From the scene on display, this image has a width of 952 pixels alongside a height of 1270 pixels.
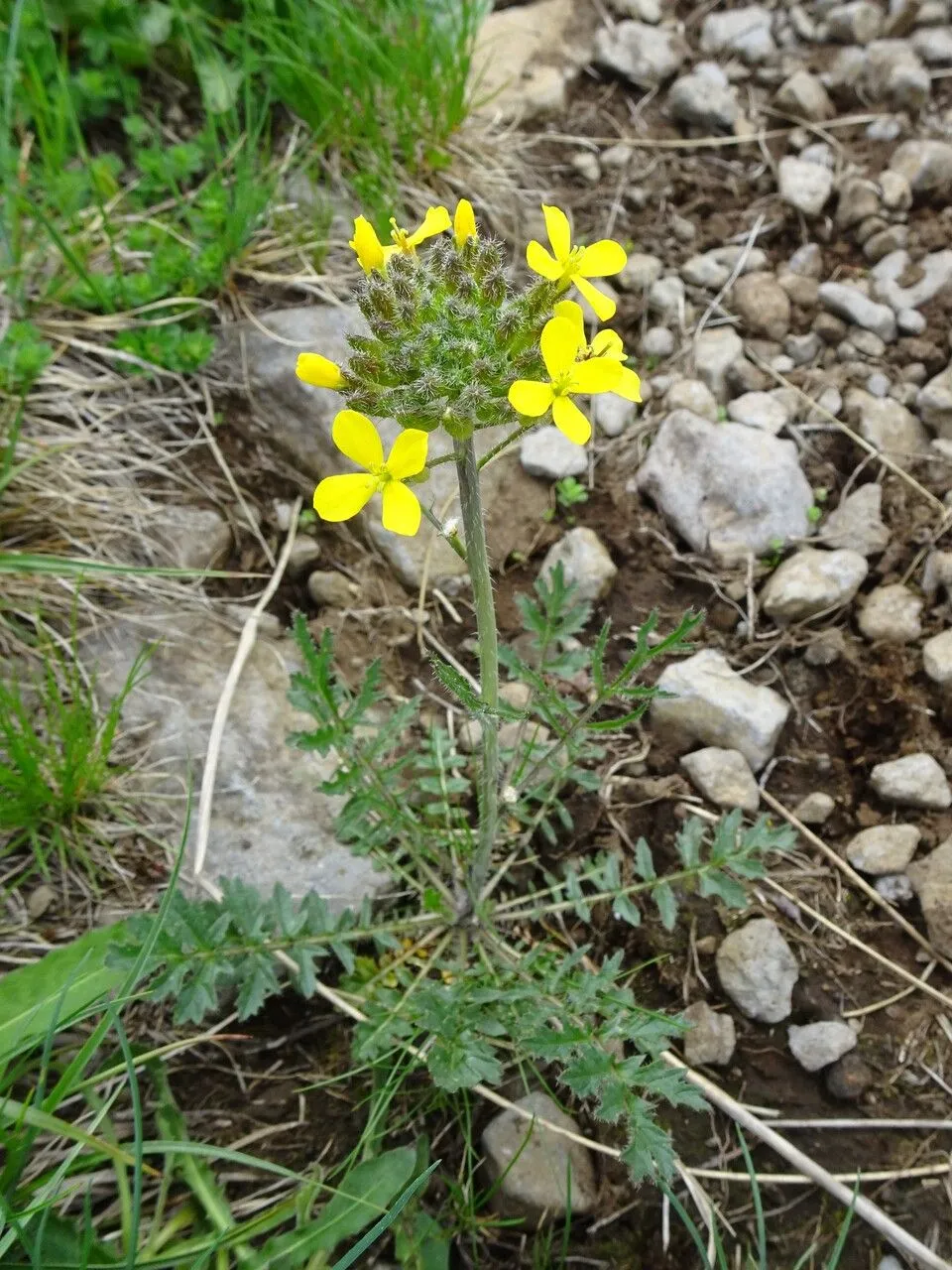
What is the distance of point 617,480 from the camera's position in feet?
11.5

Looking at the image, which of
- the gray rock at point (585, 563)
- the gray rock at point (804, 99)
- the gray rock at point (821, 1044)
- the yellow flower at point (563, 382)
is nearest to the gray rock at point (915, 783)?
the gray rock at point (821, 1044)

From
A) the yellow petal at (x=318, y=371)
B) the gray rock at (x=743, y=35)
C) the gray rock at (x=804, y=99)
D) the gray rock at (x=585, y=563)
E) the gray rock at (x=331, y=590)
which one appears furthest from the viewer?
the gray rock at (x=743, y=35)

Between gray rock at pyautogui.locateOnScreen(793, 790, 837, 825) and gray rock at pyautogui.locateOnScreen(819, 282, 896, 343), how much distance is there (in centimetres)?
178

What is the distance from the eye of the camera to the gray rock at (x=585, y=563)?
323 cm

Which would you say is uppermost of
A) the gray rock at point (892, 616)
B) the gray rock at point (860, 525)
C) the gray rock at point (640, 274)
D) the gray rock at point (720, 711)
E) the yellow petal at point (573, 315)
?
the yellow petal at point (573, 315)

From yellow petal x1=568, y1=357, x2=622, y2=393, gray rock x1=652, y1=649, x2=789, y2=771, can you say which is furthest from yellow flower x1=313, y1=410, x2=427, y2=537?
gray rock x1=652, y1=649, x2=789, y2=771

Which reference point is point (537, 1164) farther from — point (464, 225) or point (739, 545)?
point (464, 225)

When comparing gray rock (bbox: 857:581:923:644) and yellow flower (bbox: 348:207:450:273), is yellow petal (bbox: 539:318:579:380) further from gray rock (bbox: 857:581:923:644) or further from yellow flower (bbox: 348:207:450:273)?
gray rock (bbox: 857:581:923:644)

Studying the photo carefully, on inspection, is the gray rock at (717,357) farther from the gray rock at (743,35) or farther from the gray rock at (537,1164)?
the gray rock at (537,1164)

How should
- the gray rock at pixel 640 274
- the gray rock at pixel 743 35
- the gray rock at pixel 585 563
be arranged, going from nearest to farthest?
the gray rock at pixel 585 563
the gray rock at pixel 640 274
the gray rock at pixel 743 35

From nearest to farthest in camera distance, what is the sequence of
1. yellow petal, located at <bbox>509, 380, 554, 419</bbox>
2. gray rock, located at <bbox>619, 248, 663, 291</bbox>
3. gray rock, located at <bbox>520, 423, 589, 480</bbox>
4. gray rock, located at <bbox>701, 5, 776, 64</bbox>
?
yellow petal, located at <bbox>509, 380, 554, 419</bbox>
gray rock, located at <bbox>520, 423, 589, 480</bbox>
gray rock, located at <bbox>619, 248, 663, 291</bbox>
gray rock, located at <bbox>701, 5, 776, 64</bbox>

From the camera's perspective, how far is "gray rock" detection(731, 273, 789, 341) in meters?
3.72

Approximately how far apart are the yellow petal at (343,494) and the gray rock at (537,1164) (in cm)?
148

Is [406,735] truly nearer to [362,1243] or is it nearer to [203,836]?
[203,836]
